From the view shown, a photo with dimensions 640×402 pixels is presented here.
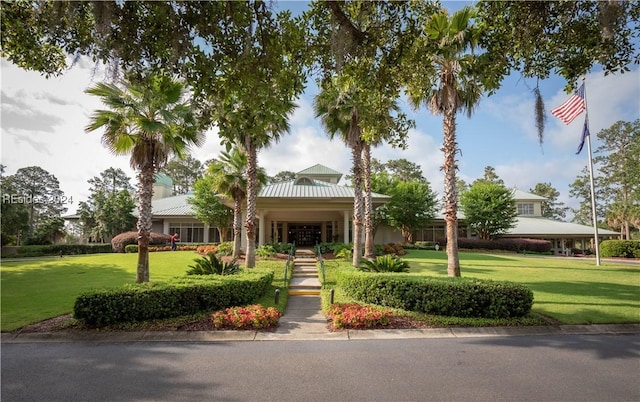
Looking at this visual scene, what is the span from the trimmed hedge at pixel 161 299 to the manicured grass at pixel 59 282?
54.5 inches

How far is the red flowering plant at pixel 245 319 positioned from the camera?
300 inches

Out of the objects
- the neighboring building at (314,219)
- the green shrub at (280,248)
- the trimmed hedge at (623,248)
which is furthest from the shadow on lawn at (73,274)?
the trimmed hedge at (623,248)

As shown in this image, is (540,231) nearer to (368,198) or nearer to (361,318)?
(368,198)

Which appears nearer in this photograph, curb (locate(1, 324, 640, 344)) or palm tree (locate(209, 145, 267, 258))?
curb (locate(1, 324, 640, 344))

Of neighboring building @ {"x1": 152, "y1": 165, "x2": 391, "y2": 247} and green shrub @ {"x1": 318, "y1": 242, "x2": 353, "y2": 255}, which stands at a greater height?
neighboring building @ {"x1": 152, "y1": 165, "x2": 391, "y2": 247}

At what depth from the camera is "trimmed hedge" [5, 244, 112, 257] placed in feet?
88.8

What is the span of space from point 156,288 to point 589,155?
2401cm

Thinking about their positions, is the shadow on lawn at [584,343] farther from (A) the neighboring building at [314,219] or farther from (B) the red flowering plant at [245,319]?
(A) the neighboring building at [314,219]

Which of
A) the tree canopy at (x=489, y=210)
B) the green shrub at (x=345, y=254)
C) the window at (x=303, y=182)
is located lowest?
the green shrub at (x=345, y=254)

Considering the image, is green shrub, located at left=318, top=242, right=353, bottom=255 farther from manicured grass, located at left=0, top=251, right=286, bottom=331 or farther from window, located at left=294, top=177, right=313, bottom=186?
window, located at left=294, top=177, right=313, bottom=186

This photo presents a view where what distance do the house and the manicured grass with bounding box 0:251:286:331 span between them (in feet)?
18.9

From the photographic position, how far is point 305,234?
33.7 meters

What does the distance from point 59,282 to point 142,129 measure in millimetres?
7352

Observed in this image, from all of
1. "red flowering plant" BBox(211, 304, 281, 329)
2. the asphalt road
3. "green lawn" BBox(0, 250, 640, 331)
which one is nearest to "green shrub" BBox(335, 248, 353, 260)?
"green lawn" BBox(0, 250, 640, 331)
